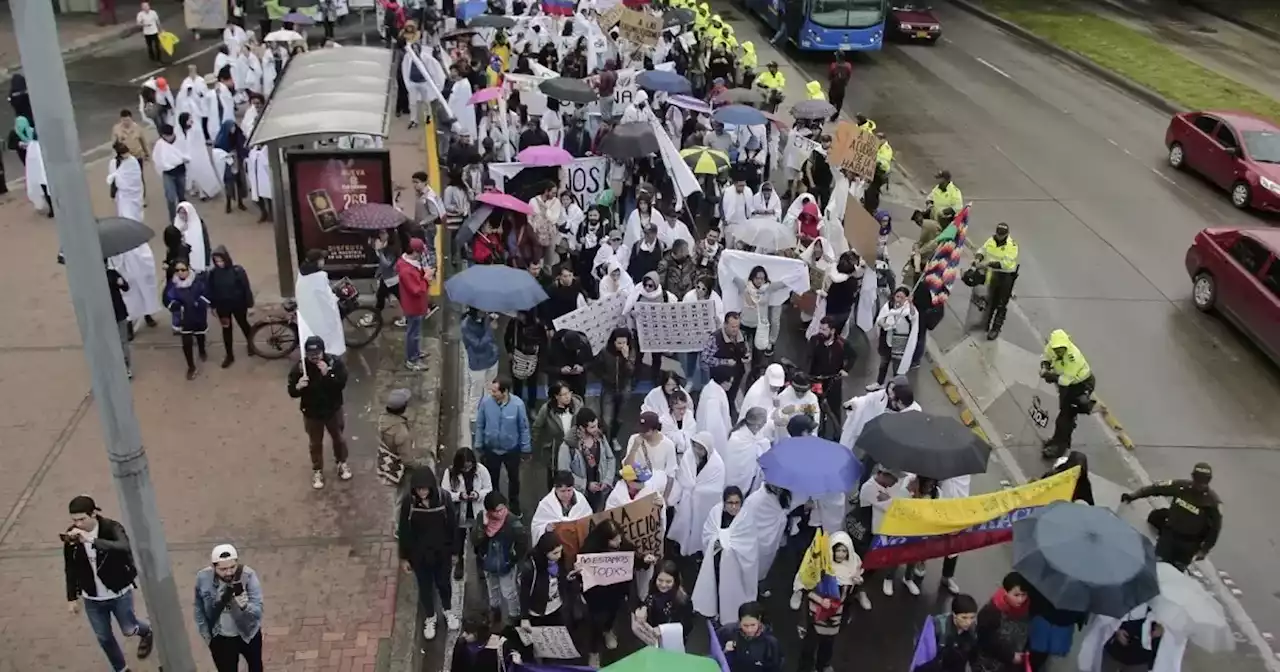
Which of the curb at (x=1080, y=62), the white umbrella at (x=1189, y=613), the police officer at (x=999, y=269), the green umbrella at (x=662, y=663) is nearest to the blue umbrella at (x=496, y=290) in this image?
the green umbrella at (x=662, y=663)

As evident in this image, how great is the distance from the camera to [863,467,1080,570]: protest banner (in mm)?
7781

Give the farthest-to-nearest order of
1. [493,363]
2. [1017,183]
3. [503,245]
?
[1017,183] < [503,245] < [493,363]

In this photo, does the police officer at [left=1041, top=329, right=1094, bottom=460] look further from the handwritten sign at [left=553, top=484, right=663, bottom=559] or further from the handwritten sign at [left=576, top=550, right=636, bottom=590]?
the handwritten sign at [left=576, top=550, right=636, bottom=590]

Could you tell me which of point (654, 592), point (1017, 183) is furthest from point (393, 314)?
point (1017, 183)

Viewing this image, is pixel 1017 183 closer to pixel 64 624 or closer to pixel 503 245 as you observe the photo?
pixel 503 245

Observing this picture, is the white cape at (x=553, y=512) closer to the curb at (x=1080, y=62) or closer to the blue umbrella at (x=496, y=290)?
the blue umbrella at (x=496, y=290)

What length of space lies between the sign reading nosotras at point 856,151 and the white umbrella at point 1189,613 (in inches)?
305

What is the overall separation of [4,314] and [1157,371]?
13638 mm

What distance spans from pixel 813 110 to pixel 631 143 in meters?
3.76

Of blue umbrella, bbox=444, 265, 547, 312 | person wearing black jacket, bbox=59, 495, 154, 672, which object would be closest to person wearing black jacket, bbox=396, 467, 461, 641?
person wearing black jacket, bbox=59, 495, 154, 672

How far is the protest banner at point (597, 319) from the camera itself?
33.0ft

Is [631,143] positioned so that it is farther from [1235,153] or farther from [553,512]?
[1235,153]

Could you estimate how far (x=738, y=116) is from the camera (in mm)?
15602

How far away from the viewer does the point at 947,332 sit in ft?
44.3
